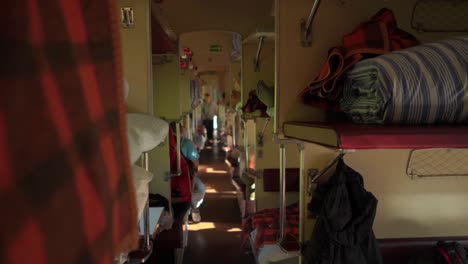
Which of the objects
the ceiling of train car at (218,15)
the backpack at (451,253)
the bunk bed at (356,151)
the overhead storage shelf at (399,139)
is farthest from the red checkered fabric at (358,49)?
the ceiling of train car at (218,15)

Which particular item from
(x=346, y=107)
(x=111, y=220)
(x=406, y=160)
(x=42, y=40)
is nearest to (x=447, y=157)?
(x=406, y=160)

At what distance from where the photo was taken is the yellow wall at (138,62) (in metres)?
1.61

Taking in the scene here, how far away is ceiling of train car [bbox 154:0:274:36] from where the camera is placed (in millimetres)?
2639

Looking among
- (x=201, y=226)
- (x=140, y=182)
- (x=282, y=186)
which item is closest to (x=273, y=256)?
(x=282, y=186)

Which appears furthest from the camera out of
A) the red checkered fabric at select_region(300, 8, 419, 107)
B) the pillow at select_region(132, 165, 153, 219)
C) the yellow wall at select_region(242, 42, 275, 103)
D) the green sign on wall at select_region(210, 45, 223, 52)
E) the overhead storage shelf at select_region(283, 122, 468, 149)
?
the green sign on wall at select_region(210, 45, 223, 52)

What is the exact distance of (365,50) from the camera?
1205mm

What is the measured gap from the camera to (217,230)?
12.6 ft

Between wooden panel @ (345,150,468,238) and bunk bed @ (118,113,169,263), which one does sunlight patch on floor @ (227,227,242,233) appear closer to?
bunk bed @ (118,113,169,263)

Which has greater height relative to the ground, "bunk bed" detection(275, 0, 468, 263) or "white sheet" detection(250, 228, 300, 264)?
"bunk bed" detection(275, 0, 468, 263)

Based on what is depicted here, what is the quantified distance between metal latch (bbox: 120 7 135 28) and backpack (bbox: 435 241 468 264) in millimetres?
1753

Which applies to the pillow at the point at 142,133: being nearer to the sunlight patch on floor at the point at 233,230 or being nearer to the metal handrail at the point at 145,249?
Answer: the metal handrail at the point at 145,249

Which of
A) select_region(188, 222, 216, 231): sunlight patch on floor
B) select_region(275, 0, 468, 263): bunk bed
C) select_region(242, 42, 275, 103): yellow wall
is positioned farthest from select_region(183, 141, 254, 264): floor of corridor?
select_region(275, 0, 468, 263): bunk bed

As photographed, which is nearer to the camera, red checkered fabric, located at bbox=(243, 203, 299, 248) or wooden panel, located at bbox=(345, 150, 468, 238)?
wooden panel, located at bbox=(345, 150, 468, 238)

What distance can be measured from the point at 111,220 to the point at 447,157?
1.57 metres
